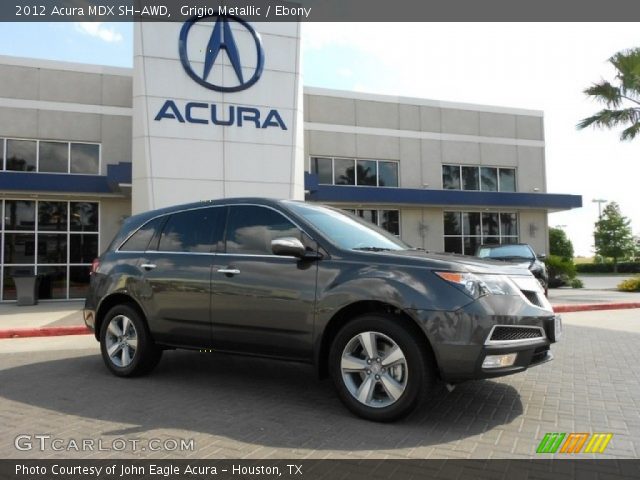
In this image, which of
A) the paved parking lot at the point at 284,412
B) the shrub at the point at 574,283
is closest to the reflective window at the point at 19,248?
the paved parking lot at the point at 284,412

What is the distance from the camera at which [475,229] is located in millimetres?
22797

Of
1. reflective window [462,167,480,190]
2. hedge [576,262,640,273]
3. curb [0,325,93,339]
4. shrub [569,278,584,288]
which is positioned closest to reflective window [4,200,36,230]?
curb [0,325,93,339]

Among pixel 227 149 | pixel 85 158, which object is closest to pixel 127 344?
pixel 227 149

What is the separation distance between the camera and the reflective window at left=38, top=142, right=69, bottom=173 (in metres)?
17.2

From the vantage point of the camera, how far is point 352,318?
14.5ft

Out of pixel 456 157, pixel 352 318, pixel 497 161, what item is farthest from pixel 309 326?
pixel 497 161

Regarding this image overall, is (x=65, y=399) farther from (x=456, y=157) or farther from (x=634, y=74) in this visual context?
(x=634, y=74)

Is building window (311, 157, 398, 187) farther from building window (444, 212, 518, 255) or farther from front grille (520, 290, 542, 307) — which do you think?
front grille (520, 290, 542, 307)

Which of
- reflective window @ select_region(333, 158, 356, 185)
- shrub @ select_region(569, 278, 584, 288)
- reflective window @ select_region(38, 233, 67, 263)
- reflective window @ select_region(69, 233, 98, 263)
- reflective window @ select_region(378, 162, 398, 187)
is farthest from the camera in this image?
shrub @ select_region(569, 278, 584, 288)

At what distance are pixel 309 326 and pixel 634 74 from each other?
70.5ft

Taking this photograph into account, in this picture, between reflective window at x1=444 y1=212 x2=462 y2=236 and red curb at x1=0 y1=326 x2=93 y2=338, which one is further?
reflective window at x1=444 y1=212 x2=462 y2=236

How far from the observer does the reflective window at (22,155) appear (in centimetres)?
1692

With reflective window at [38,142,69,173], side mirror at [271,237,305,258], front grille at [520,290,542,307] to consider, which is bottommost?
front grille at [520,290,542,307]

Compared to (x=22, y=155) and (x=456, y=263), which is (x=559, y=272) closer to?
(x=456, y=263)
